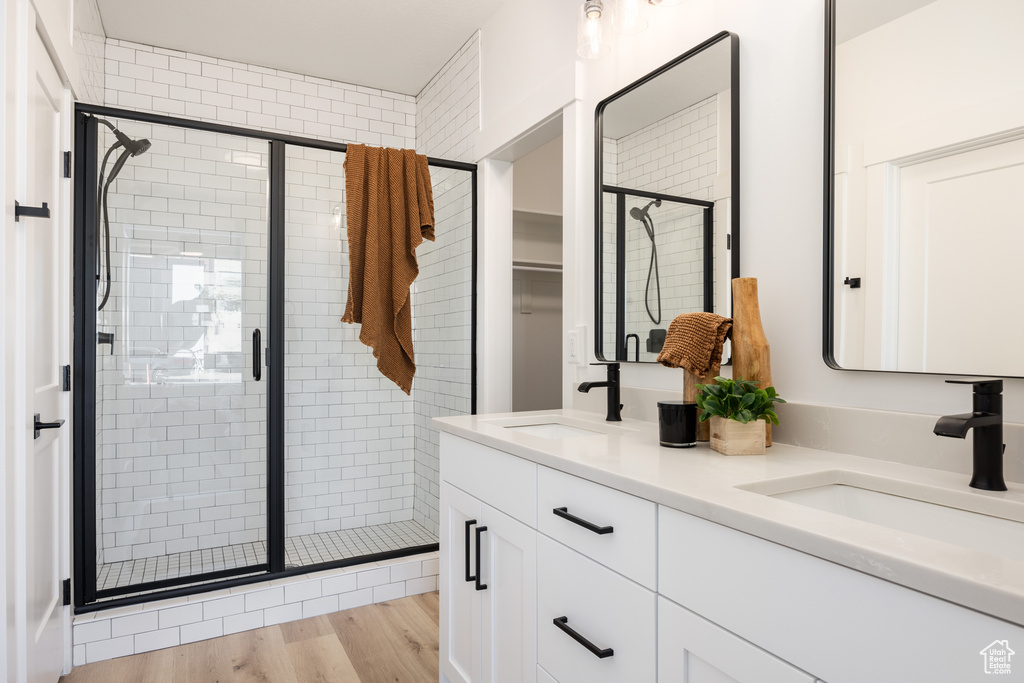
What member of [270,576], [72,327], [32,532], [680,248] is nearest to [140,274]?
Answer: [72,327]

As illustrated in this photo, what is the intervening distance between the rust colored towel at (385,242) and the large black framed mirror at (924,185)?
5.93 ft

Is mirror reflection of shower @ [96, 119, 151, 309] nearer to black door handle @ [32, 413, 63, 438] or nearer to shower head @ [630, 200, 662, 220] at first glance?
black door handle @ [32, 413, 63, 438]

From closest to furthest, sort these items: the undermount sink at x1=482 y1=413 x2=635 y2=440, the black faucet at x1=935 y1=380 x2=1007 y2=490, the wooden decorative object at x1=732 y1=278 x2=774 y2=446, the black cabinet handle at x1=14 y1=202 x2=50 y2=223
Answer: the black faucet at x1=935 y1=380 x2=1007 y2=490
the wooden decorative object at x1=732 y1=278 x2=774 y2=446
the black cabinet handle at x1=14 y1=202 x2=50 y2=223
the undermount sink at x1=482 y1=413 x2=635 y2=440

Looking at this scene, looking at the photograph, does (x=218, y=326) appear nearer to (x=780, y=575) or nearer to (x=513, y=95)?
(x=513, y=95)

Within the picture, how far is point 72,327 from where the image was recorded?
227 cm

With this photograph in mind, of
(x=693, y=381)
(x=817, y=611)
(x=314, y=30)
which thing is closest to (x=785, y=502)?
(x=817, y=611)

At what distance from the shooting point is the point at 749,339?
1.41 m

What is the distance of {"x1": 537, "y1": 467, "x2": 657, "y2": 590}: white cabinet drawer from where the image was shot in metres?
1.04

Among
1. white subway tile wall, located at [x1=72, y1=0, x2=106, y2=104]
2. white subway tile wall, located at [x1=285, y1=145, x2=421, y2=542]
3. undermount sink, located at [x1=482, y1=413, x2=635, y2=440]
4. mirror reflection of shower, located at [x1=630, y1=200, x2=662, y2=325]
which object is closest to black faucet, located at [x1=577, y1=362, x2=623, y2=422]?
undermount sink, located at [x1=482, y1=413, x2=635, y2=440]

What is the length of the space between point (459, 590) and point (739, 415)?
100 centimetres

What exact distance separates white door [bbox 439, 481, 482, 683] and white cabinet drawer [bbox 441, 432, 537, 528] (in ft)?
0.15

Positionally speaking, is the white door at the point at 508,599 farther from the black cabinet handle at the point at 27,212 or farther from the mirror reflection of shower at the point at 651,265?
the black cabinet handle at the point at 27,212

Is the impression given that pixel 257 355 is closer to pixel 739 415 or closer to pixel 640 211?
pixel 640 211

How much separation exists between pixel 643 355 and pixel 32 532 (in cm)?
189
